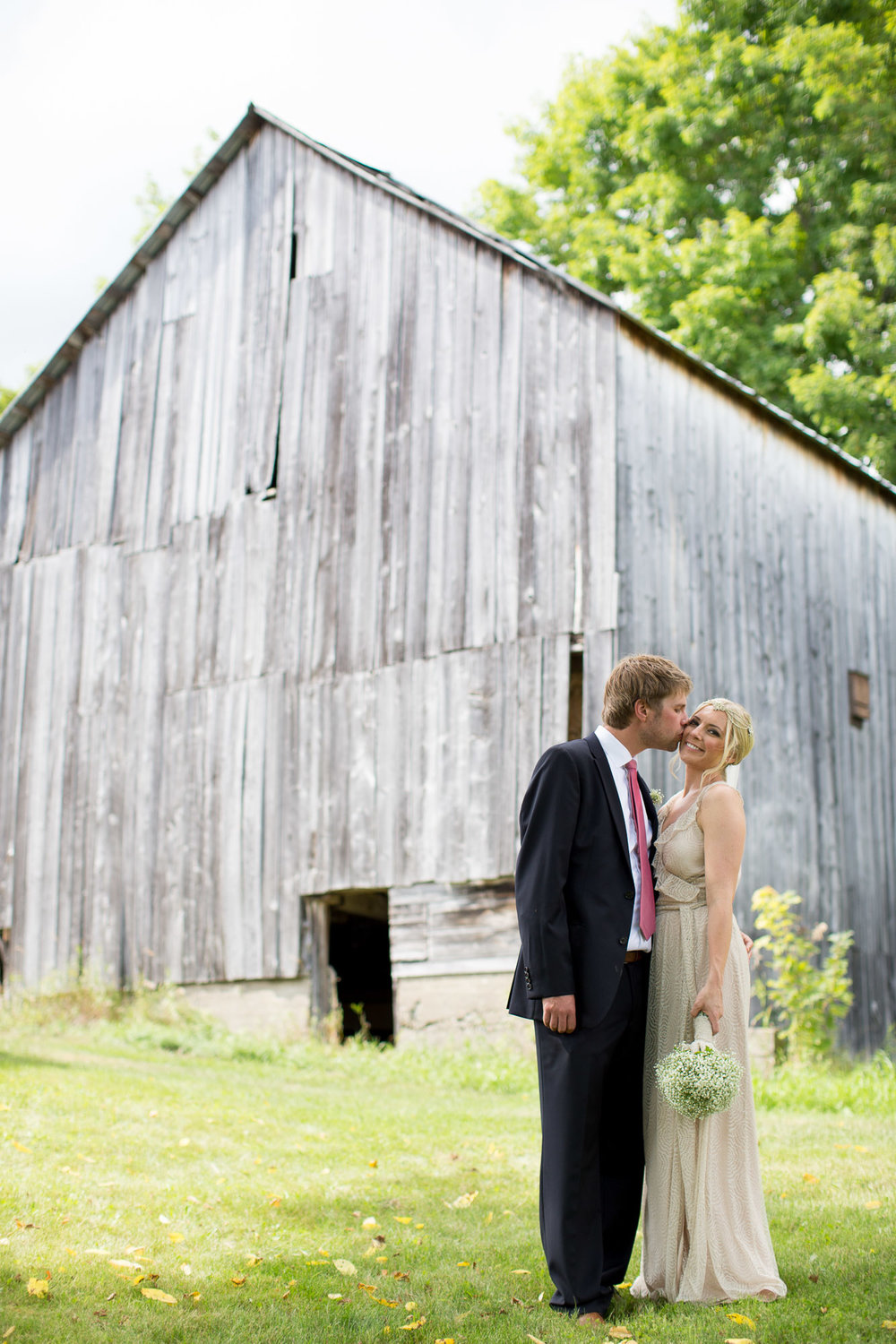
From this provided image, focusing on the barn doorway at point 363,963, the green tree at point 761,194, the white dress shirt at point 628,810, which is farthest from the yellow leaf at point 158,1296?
the green tree at point 761,194

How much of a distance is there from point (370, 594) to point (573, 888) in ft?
22.8

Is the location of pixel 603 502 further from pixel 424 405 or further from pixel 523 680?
pixel 424 405

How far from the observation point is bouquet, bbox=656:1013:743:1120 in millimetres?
3594

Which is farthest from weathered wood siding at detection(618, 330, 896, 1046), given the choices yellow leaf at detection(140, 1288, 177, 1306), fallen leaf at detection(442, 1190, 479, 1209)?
yellow leaf at detection(140, 1288, 177, 1306)

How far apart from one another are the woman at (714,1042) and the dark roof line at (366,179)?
249 inches

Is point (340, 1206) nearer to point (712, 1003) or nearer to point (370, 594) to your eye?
point (712, 1003)

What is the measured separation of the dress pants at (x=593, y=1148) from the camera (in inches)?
145

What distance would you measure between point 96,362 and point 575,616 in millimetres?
6803

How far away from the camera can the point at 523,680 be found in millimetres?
9484

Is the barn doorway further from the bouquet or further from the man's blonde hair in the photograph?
the bouquet

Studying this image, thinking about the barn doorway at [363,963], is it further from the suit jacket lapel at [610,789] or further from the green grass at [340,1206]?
the suit jacket lapel at [610,789]

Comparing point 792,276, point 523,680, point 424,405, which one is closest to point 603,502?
point 523,680

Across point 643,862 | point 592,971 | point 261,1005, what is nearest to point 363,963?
point 261,1005

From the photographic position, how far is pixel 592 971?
3785 mm
